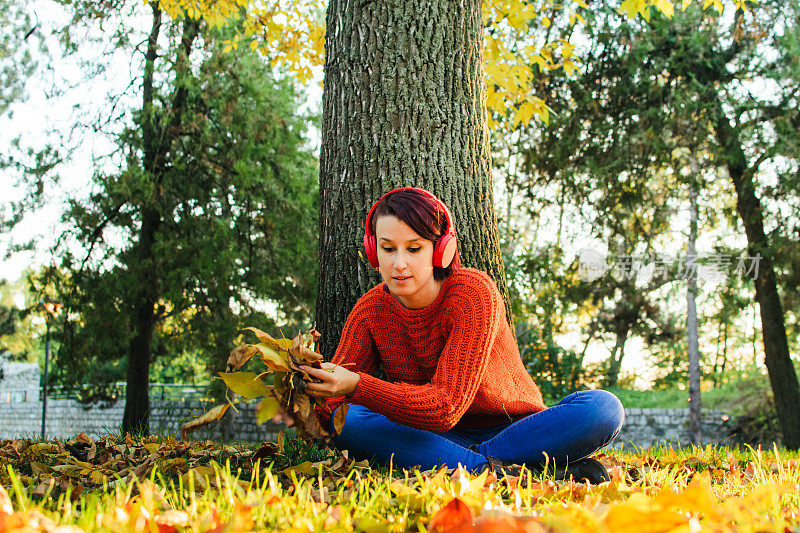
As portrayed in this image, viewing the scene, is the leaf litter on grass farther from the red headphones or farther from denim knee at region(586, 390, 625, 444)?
the red headphones

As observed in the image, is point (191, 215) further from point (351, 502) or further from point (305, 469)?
point (351, 502)

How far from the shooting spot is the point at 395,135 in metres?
3.30

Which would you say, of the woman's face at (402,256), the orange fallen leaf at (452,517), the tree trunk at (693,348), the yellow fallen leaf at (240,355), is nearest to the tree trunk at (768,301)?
the tree trunk at (693,348)

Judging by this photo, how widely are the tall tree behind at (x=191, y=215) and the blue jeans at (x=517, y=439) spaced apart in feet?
27.7

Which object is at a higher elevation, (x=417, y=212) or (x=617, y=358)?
(x=417, y=212)

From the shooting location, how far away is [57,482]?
2199 millimetres

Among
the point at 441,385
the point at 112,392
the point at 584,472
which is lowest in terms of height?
the point at 112,392

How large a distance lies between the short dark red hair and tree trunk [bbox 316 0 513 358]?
2.17 feet

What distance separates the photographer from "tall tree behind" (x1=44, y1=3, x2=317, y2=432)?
34.9ft

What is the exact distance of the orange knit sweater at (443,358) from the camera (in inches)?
90.5

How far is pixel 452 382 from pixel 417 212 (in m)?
0.66

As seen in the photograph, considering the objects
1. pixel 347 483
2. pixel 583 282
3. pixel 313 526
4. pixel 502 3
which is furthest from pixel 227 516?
pixel 583 282

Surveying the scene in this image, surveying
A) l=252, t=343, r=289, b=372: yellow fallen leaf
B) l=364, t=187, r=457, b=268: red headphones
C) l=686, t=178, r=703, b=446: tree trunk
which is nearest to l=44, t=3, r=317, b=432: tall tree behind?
l=686, t=178, r=703, b=446: tree trunk

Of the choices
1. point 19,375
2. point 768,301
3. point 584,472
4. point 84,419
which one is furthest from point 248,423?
point 19,375
